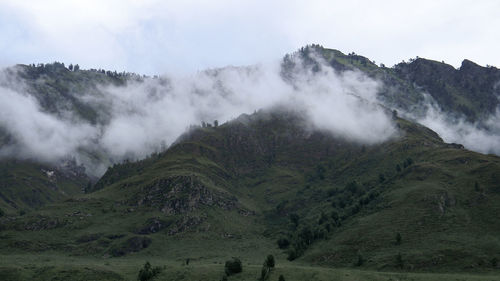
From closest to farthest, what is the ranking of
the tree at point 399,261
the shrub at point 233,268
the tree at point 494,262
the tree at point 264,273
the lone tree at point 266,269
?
the tree at point 264,273
the lone tree at point 266,269
the tree at point 494,262
the shrub at point 233,268
the tree at point 399,261

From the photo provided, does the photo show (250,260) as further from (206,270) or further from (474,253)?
(474,253)

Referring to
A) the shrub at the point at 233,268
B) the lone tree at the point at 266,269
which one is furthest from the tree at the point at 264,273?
the shrub at the point at 233,268

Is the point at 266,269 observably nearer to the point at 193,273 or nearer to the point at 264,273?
the point at 264,273

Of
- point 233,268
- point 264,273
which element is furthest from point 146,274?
point 264,273

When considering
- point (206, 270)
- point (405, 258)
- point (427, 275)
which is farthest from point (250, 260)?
point (427, 275)

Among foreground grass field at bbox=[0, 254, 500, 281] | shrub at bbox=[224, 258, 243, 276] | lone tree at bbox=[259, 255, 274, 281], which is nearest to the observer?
foreground grass field at bbox=[0, 254, 500, 281]

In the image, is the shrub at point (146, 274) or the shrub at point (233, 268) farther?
the shrub at point (146, 274)

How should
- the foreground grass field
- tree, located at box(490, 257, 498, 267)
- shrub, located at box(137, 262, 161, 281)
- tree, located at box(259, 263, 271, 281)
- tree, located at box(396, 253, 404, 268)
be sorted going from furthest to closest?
tree, located at box(396, 253, 404, 268)
shrub, located at box(137, 262, 161, 281)
tree, located at box(490, 257, 498, 267)
tree, located at box(259, 263, 271, 281)
the foreground grass field

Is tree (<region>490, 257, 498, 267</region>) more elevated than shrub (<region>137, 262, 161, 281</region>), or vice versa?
shrub (<region>137, 262, 161, 281</region>)

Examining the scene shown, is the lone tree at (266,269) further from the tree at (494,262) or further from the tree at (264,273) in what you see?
the tree at (494,262)

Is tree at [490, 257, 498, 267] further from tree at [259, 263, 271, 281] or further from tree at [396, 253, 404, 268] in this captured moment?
tree at [259, 263, 271, 281]

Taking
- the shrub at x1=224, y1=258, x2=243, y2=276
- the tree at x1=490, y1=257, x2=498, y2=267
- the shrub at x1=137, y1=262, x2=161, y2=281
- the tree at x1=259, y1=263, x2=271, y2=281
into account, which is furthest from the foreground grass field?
the tree at x1=490, y1=257, x2=498, y2=267

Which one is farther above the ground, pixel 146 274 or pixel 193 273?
Result: pixel 146 274

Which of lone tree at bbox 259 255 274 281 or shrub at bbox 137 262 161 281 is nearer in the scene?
lone tree at bbox 259 255 274 281
